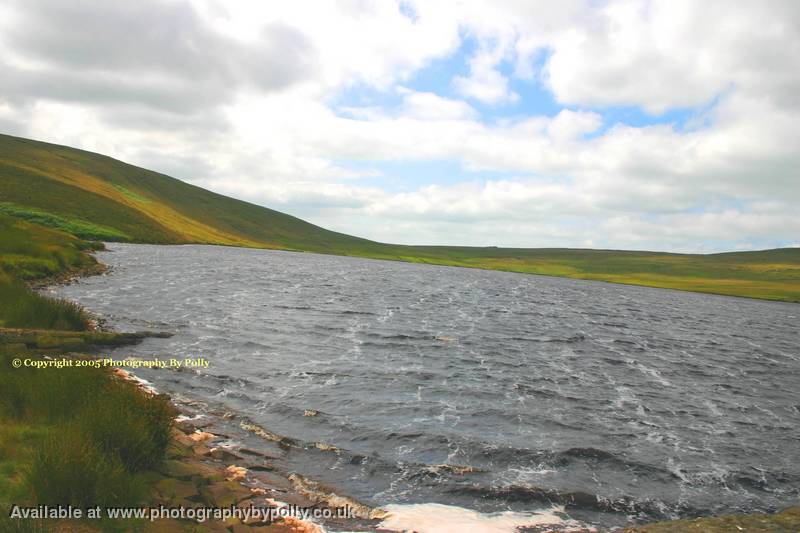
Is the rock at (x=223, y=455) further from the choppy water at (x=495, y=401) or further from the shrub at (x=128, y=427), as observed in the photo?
the shrub at (x=128, y=427)

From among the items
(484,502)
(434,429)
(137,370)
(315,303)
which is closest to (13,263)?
(315,303)

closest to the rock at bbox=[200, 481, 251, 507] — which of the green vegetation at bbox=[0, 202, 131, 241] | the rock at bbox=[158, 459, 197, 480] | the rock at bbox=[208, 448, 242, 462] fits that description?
the rock at bbox=[158, 459, 197, 480]

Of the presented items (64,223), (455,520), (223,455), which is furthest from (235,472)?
(64,223)

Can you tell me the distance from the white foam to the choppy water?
44cm

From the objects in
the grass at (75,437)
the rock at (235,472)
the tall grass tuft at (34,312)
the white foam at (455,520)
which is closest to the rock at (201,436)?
the grass at (75,437)

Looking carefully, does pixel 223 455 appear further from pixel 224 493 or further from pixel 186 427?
pixel 224 493

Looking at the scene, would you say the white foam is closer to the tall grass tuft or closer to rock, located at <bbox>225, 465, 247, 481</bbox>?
rock, located at <bbox>225, 465, 247, 481</bbox>

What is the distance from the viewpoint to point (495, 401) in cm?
2666

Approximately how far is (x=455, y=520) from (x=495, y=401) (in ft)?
41.7

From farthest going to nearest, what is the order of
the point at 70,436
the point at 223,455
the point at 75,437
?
the point at 223,455, the point at 70,436, the point at 75,437

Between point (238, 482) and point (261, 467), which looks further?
point (261, 467)

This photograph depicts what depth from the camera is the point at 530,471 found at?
1836 cm

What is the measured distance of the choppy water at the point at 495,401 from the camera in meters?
17.3

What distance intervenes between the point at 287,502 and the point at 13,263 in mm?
49616
